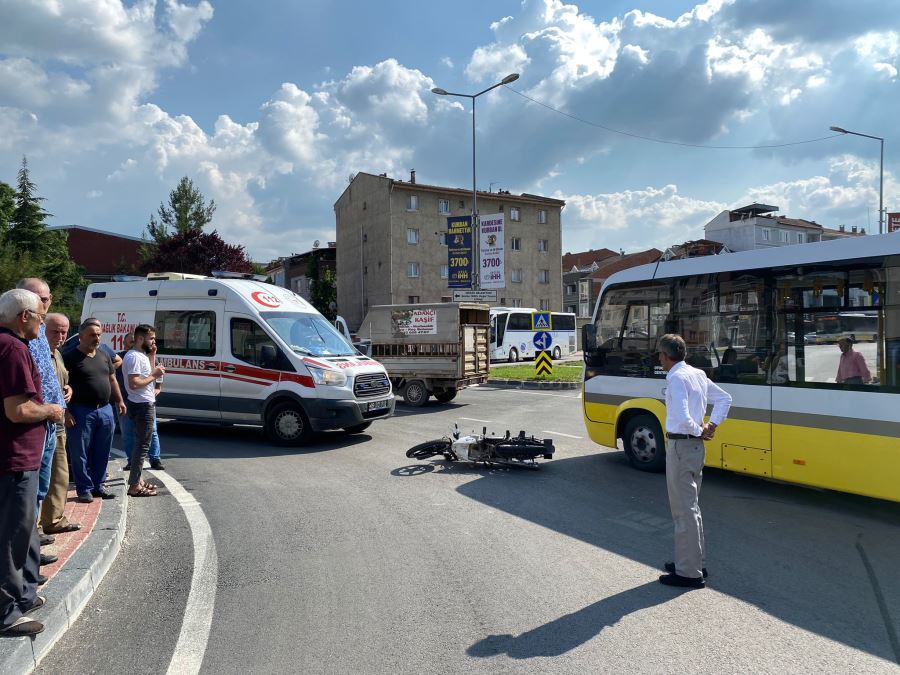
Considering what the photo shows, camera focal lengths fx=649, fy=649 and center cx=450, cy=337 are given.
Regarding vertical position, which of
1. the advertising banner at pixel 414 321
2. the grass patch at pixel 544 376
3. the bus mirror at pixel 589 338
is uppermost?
the advertising banner at pixel 414 321

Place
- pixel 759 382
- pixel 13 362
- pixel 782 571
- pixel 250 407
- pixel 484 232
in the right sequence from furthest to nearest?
pixel 484 232 → pixel 250 407 → pixel 759 382 → pixel 782 571 → pixel 13 362

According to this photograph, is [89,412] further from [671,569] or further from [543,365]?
[543,365]

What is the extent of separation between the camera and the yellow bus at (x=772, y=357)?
632 cm

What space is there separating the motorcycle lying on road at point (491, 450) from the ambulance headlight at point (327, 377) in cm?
212

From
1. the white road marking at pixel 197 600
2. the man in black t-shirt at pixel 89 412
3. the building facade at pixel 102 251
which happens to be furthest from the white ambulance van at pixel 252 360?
the building facade at pixel 102 251

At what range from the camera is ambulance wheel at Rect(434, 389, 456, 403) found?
A: 54.3 ft

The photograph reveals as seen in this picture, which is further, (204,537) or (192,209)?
(192,209)

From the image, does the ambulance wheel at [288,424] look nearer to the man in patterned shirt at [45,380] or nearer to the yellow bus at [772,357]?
the yellow bus at [772,357]

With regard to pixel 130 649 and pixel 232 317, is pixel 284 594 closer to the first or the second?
pixel 130 649

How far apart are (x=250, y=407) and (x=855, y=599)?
878 centimetres

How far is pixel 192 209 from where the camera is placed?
54812mm

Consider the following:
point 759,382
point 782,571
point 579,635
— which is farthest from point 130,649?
point 759,382

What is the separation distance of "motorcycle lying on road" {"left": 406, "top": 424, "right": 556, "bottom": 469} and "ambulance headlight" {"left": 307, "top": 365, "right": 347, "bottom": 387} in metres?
2.12

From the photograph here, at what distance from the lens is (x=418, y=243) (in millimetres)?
48906
